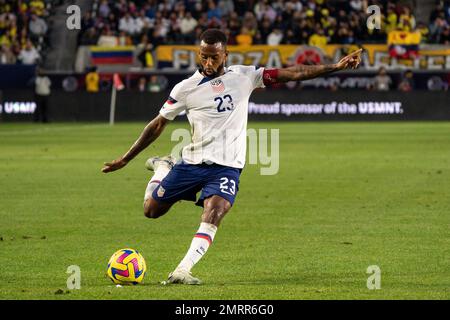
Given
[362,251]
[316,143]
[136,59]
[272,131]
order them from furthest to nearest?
[136,59] < [272,131] < [316,143] < [362,251]

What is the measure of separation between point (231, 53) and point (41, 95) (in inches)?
291

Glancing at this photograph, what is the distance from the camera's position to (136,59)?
142ft

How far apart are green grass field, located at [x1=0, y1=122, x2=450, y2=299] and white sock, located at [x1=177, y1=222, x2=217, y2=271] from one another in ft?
0.83

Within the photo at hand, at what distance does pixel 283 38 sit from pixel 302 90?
401 cm

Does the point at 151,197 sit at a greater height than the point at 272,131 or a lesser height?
greater

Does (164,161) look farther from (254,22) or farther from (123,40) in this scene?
(254,22)

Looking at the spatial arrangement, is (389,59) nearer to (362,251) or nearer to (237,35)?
(237,35)

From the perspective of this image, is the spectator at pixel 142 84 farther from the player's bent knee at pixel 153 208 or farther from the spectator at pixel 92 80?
the player's bent knee at pixel 153 208

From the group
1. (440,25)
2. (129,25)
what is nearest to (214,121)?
(440,25)

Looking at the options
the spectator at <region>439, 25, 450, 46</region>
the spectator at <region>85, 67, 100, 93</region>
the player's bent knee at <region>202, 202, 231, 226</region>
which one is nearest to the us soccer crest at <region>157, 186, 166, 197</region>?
the player's bent knee at <region>202, 202, 231, 226</region>

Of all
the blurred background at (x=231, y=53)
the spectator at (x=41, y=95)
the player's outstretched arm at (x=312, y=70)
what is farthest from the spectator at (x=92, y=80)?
the player's outstretched arm at (x=312, y=70)

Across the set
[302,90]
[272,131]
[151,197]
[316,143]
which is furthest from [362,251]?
[302,90]

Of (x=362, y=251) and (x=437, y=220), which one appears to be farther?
(x=437, y=220)

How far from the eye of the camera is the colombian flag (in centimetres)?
4309
